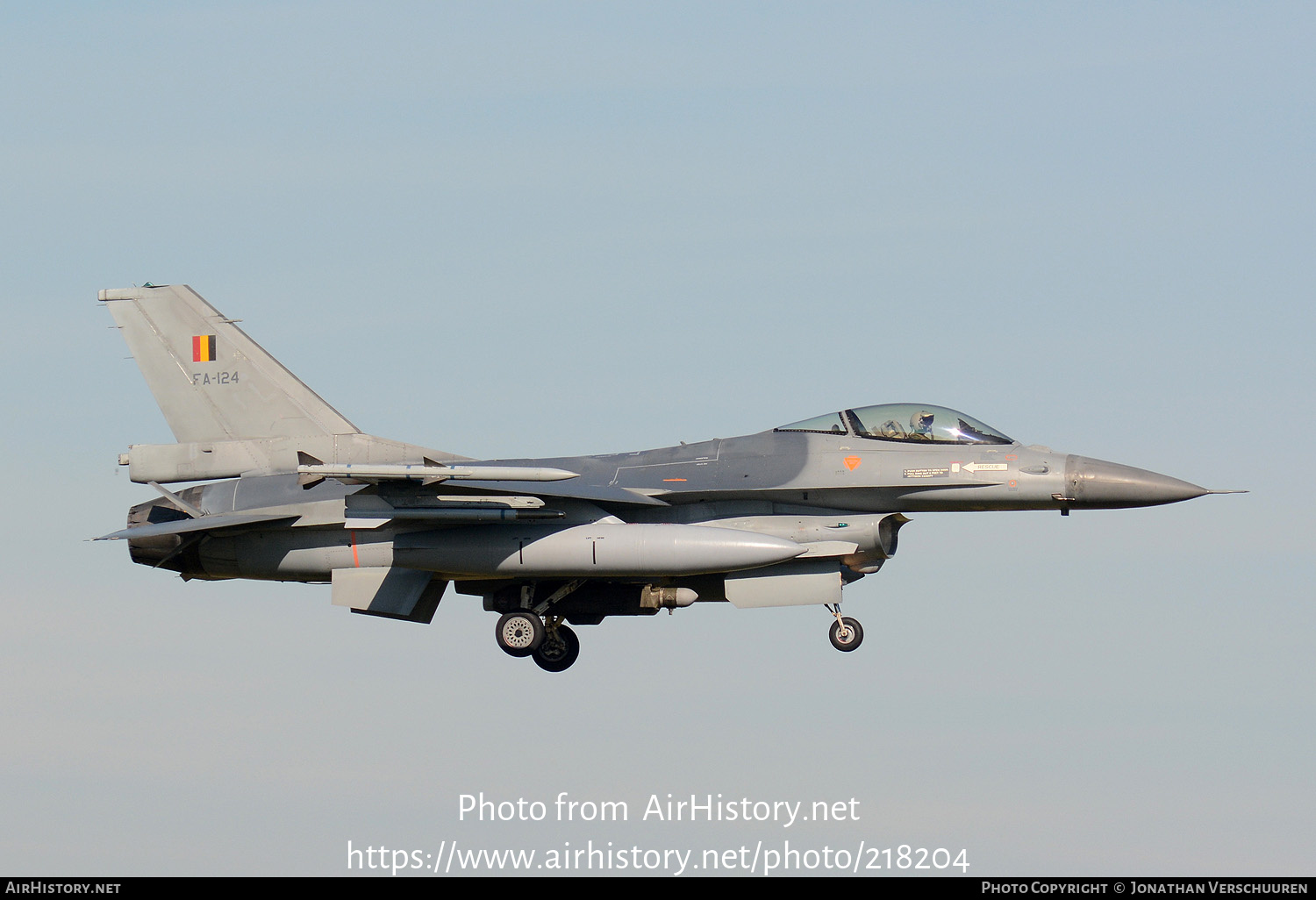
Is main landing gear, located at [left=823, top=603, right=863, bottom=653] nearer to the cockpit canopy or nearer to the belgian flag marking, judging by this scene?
the cockpit canopy

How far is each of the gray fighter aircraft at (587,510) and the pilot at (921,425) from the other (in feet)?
0.05

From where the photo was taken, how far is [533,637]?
19.5 m

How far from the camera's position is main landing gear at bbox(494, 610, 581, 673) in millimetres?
19500

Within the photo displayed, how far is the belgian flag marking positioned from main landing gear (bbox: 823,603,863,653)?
8.51 m

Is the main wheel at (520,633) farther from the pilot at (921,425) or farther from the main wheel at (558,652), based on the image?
the pilot at (921,425)

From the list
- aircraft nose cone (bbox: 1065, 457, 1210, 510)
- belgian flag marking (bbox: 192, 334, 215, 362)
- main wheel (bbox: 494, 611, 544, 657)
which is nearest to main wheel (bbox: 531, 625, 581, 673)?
main wheel (bbox: 494, 611, 544, 657)

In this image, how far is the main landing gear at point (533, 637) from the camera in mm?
19500

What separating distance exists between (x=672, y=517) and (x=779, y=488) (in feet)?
4.29

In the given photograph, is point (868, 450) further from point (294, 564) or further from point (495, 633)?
point (294, 564)

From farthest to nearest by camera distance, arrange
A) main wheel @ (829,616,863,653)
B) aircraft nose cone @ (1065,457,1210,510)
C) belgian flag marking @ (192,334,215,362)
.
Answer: belgian flag marking @ (192,334,215,362) < main wheel @ (829,616,863,653) < aircraft nose cone @ (1065,457,1210,510)

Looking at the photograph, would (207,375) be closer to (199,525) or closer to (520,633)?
(199,525)

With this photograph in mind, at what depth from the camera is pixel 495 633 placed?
19.6 metres

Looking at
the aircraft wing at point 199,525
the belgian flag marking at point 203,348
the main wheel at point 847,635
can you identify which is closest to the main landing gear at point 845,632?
the main wheel at point 847,635

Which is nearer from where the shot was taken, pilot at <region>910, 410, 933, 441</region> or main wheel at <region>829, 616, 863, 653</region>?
main wheel at <region>829, 616, 863, 653</region>
